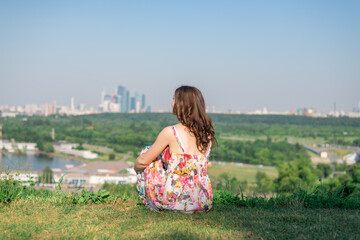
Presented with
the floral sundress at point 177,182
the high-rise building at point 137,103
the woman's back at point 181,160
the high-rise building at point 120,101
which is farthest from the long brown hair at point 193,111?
the high-rise building at point 120,101

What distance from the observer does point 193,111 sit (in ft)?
8.69

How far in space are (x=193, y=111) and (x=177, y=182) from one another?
0.50 meters

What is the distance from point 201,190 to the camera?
2715mm

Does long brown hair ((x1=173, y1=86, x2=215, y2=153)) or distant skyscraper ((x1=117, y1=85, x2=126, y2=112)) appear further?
distant skyscraper ((x1=117, y1=85, x2=126, y2=112))

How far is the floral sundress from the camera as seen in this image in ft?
8.71

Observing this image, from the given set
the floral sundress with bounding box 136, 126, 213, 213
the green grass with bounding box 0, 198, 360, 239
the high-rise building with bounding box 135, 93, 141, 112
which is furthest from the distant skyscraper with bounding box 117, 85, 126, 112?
the floral sundress with bounding box 136, 126, 213, 213

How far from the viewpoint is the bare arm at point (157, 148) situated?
2.64 meters

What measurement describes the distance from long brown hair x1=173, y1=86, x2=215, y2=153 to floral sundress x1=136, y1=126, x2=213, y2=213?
11cm

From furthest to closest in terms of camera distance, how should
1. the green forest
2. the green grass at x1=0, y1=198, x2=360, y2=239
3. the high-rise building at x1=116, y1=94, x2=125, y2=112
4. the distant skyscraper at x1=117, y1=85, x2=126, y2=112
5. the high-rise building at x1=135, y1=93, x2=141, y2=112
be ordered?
the distant skyscraper at x1=117, y1=85, x2=126, y2=112 < the high-rise building at x1=116, y1=94, x2=125, y2=112 < the high-rise building at x1=135, y1=93, x2=141, y2=112 < the green forest < the green grass at x1=0, y1=198, x2=360, y2=239

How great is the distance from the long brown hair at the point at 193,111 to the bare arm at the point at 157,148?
0.14 meters

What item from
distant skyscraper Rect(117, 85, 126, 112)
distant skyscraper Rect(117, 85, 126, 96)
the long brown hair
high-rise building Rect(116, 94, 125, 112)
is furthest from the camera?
distant skyscraper Rect(117, 85, 126, 96)

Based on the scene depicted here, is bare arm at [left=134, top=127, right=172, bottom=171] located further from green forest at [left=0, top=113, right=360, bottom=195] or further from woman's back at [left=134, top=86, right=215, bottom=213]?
green forest at [left=0, top=113, right=360, bottom=195]

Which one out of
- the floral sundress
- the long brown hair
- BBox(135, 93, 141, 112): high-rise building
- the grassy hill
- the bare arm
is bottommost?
the grassy hill

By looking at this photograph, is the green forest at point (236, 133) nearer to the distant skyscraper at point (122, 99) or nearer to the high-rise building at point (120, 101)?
the high-rise building at point (120, 101)
